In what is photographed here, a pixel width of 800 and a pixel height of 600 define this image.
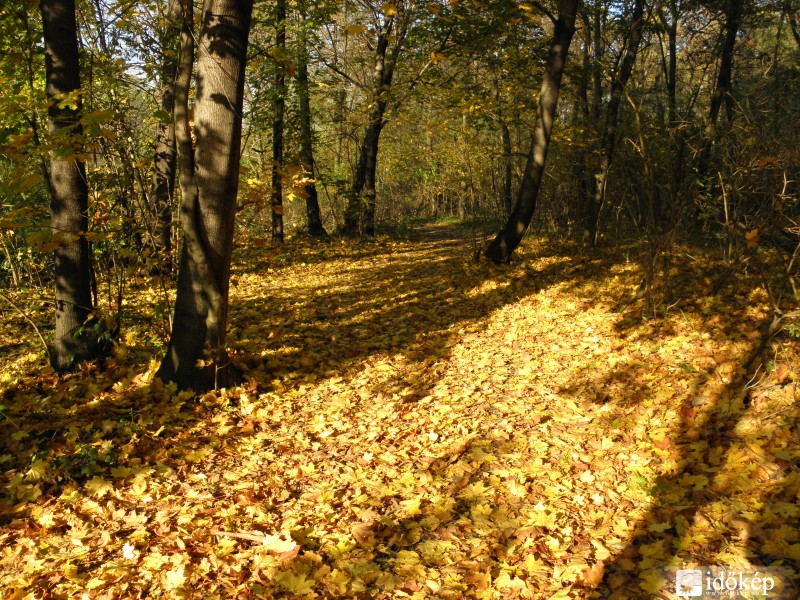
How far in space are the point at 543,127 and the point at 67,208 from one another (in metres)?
7.73

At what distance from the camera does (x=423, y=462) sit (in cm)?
397

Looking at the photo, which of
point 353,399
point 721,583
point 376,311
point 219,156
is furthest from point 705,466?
point 376,311

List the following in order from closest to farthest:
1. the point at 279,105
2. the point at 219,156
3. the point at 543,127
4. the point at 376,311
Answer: the point at 219,156, the point at 376,311, the point at 543,127, the point at 279,105

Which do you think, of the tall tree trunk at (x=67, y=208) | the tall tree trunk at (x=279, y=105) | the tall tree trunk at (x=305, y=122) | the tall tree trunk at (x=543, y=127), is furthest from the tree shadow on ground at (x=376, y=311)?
the tall tree trunk at (x=305, y=122)

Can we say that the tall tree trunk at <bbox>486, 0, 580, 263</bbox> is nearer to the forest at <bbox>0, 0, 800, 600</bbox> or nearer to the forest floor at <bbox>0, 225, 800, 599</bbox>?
the forest at <bbox>0, 0, 800, 600</bbox>

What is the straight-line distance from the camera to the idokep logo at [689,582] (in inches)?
99.5

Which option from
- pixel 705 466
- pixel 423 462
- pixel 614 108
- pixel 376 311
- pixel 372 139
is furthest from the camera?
pixel 372 139

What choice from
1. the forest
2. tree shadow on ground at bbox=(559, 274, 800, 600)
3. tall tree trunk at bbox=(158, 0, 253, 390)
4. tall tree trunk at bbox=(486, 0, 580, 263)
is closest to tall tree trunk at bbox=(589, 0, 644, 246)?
tall tree trunk at bbox=(486, 0, 580, 263)

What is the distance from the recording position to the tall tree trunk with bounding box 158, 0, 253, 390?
4340 millimetres

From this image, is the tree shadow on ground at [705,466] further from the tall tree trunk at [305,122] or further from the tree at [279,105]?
the tree at [279,105]

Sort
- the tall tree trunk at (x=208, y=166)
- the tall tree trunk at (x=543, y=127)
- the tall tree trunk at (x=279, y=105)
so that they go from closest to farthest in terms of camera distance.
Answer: the tall tree trunk at (x=208, y=166)
the tall tree trunk at (x=543, y=127)
the tall tree trunk at (x=279, y=105)

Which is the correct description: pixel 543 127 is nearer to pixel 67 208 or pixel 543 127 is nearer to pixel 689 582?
pixel 67 208

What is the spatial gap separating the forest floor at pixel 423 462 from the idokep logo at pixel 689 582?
0.06 metres

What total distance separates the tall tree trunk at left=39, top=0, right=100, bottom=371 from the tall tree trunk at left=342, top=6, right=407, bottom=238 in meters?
9.67
